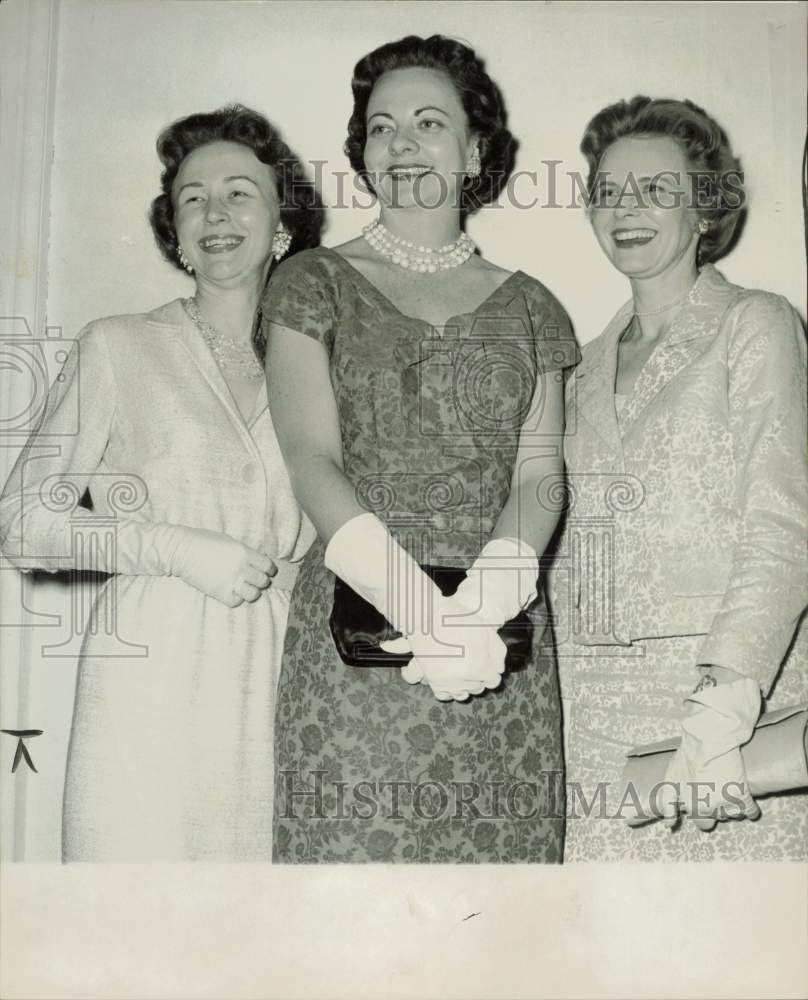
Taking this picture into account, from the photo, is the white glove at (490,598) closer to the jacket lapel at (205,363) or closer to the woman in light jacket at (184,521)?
the woman in light jacket at (184,521)

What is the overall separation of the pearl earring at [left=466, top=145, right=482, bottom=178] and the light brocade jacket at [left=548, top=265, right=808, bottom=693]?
34 cm

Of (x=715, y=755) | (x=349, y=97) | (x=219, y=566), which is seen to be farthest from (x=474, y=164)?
(x=715, y=755)

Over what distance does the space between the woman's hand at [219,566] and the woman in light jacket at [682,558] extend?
0.45 metres

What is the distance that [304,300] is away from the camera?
200cm

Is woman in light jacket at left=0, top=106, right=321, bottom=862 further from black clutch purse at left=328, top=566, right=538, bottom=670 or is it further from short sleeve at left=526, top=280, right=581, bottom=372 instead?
short sleeve at left=526, top=280, right=581, bottom=372

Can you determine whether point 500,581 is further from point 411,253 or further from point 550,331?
point 411,253

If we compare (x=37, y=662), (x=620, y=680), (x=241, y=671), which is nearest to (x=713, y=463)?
(x=620, y=680)

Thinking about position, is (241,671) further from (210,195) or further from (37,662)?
(210,195)

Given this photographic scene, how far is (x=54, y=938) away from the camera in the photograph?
1940 mm

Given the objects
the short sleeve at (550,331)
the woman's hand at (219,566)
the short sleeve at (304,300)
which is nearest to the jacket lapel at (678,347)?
the short sleeve at (550,331)

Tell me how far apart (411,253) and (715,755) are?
0.86 metres

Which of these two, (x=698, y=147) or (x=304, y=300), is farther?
(x=698, y=147)

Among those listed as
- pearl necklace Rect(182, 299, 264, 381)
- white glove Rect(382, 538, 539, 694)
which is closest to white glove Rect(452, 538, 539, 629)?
white glove Rect(382, 538, 539, 694)

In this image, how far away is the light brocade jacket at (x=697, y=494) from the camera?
6.51ft
